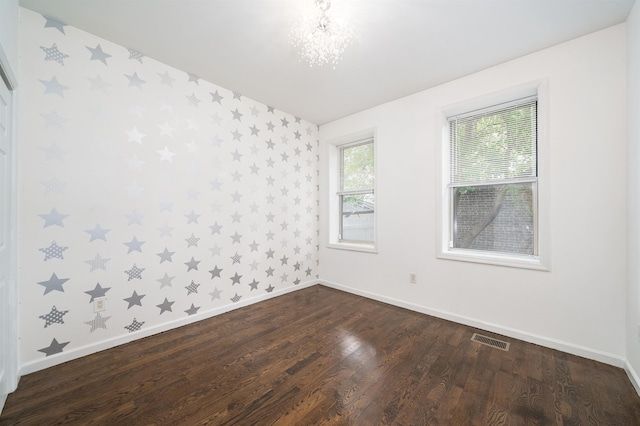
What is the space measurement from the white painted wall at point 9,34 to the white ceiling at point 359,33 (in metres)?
0.19

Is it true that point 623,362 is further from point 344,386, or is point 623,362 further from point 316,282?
point 316,282

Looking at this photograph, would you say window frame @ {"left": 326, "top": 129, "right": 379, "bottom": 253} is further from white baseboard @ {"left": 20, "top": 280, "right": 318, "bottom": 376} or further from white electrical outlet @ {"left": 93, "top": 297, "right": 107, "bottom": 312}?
white electrical outlet @ {"left": 93, "top": 297, "right": 107, "bottom": 312}

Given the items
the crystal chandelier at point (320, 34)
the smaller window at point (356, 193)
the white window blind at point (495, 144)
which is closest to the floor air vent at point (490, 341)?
the white window blind at point (495, 144)

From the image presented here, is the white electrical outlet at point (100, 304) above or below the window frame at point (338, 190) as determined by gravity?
below

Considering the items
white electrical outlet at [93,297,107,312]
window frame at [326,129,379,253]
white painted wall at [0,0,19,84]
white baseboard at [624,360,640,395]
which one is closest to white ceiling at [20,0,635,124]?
white painted wall at [0,0,19,84]

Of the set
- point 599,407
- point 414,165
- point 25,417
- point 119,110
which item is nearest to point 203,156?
point 119,110

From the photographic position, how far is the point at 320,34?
6.38ft

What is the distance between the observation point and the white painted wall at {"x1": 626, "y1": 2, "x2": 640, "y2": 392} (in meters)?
1.63

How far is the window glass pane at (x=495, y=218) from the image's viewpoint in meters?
2.40

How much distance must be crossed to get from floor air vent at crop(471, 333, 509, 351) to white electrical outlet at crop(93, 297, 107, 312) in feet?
10.7

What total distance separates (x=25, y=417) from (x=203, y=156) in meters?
2.26

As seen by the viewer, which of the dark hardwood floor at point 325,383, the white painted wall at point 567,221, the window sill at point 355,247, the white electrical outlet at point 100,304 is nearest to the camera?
the dark hardwood floor at point 325,383

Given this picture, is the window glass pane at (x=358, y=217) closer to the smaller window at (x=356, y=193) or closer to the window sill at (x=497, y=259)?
the smaller window at (x=356, y=193)

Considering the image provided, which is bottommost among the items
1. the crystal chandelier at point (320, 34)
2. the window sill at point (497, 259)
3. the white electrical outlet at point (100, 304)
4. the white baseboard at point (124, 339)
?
the white baseboard at point (124, 339)
